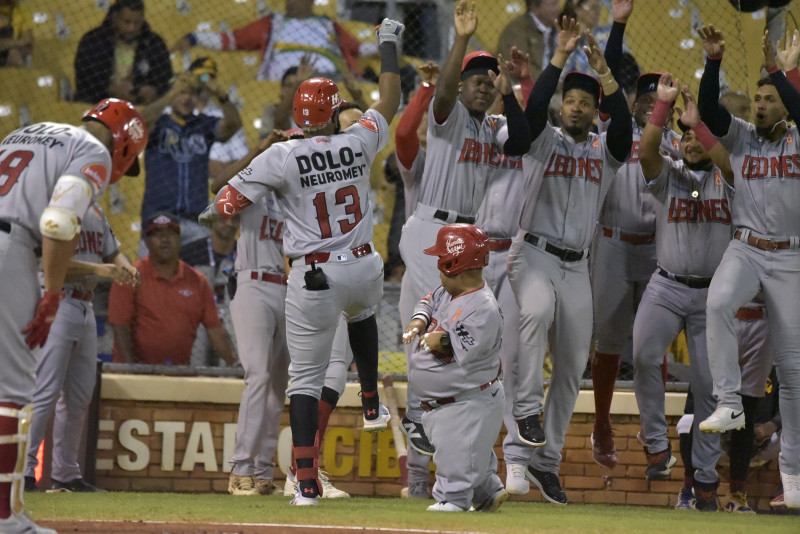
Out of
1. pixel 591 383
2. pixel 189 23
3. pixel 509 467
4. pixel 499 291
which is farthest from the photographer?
pixel 189 23

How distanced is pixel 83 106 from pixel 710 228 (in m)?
5.63

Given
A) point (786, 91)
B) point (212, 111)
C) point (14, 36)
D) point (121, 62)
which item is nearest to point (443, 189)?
point (786, 91)

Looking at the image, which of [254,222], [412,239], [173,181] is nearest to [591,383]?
[412,239]

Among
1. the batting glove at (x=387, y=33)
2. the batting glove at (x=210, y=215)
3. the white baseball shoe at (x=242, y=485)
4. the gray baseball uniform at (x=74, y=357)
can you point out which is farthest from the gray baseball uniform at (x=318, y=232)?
the gray baseball uniform at (x=74, y=357)

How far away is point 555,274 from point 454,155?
0.88 metres

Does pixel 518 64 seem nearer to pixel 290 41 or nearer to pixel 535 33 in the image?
pixel 535 33

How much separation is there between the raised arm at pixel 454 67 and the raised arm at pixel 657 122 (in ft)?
3.63

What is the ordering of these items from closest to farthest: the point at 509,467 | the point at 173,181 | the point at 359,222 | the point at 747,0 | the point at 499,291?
the point at 359,222
the point at 509,467
the point at 499,291
the point at 747,0
the point at 173,181

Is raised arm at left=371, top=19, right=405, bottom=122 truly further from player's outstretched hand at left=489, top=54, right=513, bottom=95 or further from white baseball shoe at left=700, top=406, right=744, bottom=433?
white baseball shoe at left=700, top=406, right=744, bottom=433

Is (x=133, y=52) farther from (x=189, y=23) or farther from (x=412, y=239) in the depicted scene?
(x=412, y=239)

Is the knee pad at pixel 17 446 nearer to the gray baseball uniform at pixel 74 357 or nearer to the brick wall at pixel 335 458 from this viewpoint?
the gray baseball uniform at pixel 74 357

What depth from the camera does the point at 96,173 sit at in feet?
13.9

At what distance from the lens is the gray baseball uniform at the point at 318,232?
17.4 ft

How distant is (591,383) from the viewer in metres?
7.46
